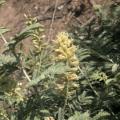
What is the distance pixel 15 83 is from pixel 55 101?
365mm

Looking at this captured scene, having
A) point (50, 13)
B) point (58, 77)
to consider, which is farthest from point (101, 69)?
point (50, 13)

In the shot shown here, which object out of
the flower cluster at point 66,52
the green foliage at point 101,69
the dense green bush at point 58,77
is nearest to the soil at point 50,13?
the green foliage at point 101,69

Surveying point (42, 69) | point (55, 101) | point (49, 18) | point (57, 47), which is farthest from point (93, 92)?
point (49, 18)

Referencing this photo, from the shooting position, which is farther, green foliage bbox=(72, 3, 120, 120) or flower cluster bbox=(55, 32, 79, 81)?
green foliage bbox=(72, 3, 120, 120)

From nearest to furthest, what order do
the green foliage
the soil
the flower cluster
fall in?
the flower cluster, the green foliage, the soil

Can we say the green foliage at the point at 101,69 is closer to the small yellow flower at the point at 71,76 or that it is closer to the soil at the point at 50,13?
the small yellow flower at the point at 71,76

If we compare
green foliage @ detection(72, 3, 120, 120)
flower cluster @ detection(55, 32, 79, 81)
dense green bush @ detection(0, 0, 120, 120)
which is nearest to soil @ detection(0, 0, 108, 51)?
green foliage @ detection(72, 3, 120, 120)

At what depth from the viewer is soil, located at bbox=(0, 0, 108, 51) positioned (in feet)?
22.3

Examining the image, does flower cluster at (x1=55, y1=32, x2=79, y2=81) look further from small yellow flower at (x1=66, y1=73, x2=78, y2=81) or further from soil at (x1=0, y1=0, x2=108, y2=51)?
soil at (x1=0, y1=0, x2=108, y2=51)

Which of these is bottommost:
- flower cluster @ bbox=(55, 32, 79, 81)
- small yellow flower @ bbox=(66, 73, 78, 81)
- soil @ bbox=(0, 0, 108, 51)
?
small yellow flower @ bbox=(66, 73, 78, 81)

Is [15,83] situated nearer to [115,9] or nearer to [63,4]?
[115,9]

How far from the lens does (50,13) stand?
286 inches

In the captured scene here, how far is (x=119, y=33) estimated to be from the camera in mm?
4816

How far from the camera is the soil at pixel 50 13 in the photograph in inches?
268
